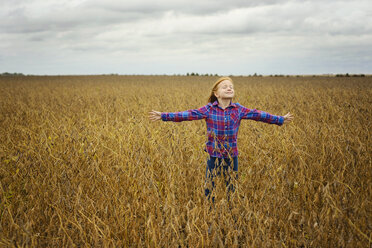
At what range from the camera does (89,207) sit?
6.39 feet

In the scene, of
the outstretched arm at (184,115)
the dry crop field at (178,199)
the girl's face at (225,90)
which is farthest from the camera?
the outstretched arm at (184,115)

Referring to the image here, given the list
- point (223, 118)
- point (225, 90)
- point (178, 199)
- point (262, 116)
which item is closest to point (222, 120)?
point (223, 118)

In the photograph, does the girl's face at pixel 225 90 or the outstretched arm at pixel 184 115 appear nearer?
the girl's face at pixel 225 90

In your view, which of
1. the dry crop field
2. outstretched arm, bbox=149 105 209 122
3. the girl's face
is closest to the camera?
the dry crop field

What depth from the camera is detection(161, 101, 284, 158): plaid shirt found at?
2.29 m

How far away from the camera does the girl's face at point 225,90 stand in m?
2.25

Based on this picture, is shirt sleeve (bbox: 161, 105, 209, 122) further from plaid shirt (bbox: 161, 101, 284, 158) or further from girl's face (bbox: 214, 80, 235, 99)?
girl's face (bbox: 214, 80, 235, 99)

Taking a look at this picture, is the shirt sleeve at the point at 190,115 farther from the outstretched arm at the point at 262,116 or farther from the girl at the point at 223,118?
the outstretched arm at the point at 262,116

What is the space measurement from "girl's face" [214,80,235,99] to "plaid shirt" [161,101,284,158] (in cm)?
10

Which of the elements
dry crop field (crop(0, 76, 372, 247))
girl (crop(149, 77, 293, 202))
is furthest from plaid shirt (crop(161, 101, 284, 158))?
dry crop field (crop(0, 76, 372, 247))

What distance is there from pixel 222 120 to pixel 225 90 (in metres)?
0.29

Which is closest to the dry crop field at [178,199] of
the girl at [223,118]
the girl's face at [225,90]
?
the girl at [223,118]

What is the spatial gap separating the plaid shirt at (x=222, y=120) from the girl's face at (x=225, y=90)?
99mm

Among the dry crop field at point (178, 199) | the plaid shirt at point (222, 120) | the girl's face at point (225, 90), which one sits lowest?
the dry crop field at point (178, 199)
